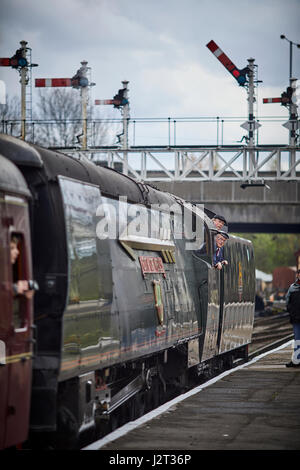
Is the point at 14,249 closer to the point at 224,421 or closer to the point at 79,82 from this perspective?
the point at 224,421

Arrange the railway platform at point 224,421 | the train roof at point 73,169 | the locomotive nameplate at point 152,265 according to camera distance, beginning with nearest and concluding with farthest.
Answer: the train roof at point 73,169 < the railway platform at point 224,421 < the locomotive nameplate at point 152,265

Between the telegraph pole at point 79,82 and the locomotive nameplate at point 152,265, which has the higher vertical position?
the telegraph pole at point 79,82

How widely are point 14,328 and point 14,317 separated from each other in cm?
10

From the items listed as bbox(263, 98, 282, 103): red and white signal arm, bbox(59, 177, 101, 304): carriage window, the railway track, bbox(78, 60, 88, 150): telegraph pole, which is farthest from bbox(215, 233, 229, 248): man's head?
bbox(263, 98, 282, 103): red and white signal arm

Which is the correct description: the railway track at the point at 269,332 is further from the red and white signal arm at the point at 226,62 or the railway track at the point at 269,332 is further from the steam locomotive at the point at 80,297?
the steam locomotive at the point at 80,297

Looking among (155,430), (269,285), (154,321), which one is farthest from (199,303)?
(269,285)

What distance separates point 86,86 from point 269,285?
251ft

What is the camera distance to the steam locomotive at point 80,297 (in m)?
7.81

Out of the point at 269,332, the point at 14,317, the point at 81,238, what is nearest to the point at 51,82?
the point at 269,332

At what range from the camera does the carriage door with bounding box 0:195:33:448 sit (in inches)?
297

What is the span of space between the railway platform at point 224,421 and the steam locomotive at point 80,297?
54 cm

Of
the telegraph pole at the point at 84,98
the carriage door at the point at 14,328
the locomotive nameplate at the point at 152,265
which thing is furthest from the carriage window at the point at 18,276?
the telegraph pole at the point at 84,98

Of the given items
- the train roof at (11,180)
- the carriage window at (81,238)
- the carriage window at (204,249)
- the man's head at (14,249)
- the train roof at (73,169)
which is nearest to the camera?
the train roof at (11,180)

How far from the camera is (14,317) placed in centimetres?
771
